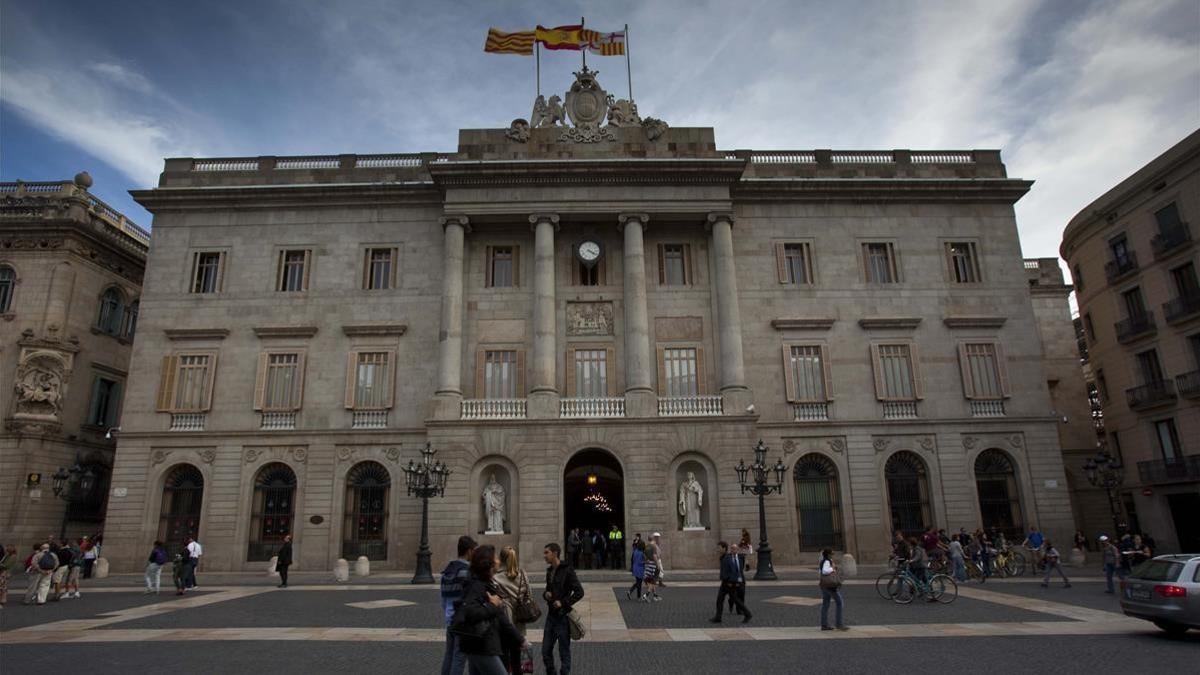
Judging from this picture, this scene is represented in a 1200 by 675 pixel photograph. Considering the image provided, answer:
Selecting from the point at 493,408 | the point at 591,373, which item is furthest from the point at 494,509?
the point at 591,373

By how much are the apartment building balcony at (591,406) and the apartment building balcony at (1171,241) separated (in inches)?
1038

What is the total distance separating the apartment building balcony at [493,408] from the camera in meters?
27.8

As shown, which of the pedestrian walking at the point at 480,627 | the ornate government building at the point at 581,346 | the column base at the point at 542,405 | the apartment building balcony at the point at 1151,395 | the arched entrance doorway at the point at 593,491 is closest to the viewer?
the pedestrian walking at the point at 480,627

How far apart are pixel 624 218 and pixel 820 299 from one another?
31.1 ft

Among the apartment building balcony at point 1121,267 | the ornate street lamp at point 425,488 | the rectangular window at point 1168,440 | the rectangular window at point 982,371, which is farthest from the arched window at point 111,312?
the rectangular window at point 1168,440

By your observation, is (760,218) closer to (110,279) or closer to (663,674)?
(663,674)

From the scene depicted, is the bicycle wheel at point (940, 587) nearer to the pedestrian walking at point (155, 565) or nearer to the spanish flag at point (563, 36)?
the pedestrian walking at point (155, 565)

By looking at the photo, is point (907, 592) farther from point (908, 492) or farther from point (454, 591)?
point (454, 591)

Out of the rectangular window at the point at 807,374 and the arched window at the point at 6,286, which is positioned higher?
the arched window at the point at 6,286

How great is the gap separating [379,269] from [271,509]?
1123 cm

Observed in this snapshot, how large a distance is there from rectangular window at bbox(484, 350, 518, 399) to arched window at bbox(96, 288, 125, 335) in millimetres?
19649

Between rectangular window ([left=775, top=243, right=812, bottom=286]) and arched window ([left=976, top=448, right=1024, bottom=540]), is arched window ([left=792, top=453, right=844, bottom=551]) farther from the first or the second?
rectangular window ([left=775, top=243, right=812, bottom=286])

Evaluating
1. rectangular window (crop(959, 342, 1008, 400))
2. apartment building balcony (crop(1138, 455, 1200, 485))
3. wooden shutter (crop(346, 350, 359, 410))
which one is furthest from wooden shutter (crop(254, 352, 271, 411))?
apartment building balcony (crop(1138, 455, 1200, 485))

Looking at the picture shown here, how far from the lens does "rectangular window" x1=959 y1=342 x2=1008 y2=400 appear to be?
2981cm
